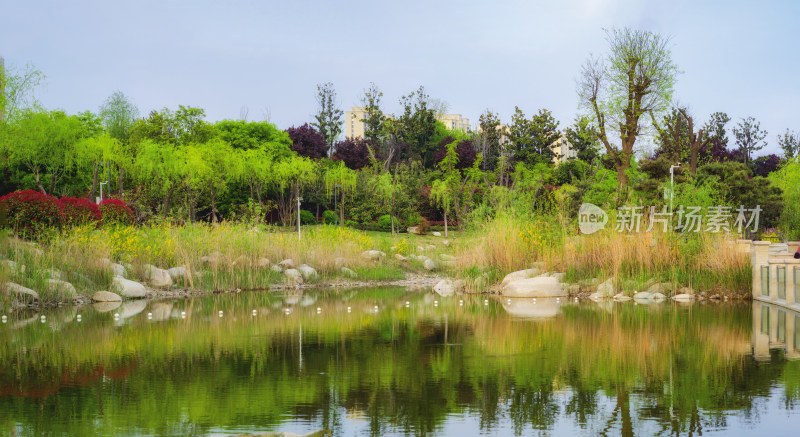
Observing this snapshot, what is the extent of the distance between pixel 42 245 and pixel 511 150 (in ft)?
137

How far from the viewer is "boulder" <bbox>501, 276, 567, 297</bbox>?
18.6 metres

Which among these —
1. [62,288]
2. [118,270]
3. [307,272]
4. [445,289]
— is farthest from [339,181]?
[62,288]

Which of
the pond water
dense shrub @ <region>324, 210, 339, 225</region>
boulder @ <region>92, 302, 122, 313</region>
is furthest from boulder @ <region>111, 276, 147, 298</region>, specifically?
dense shrub @ <region>324, 210, 339, 225</region>

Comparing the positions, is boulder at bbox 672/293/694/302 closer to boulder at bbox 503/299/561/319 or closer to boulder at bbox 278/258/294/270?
boulder at bbox 503/299/561/319

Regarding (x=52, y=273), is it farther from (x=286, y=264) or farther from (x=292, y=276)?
(x=286, y=264)

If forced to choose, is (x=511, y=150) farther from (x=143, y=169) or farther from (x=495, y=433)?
(x=495, y=433)

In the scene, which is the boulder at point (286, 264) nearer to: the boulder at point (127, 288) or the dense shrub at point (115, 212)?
the boulder at point (127, 288)

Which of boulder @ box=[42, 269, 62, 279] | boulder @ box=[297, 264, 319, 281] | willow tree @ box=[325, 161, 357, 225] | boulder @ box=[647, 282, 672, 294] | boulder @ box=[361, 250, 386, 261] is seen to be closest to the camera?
boulder @ box=[42, 269, 62, 279]

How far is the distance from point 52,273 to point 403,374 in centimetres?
1193

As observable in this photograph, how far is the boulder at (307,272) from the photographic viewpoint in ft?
75.5

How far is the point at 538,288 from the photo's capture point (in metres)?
18.7

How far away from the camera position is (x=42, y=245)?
18.4 meters

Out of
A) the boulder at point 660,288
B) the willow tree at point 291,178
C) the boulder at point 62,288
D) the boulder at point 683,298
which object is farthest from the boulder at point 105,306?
the willow tree at point 291,178

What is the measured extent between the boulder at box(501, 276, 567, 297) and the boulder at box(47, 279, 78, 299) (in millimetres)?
10376
